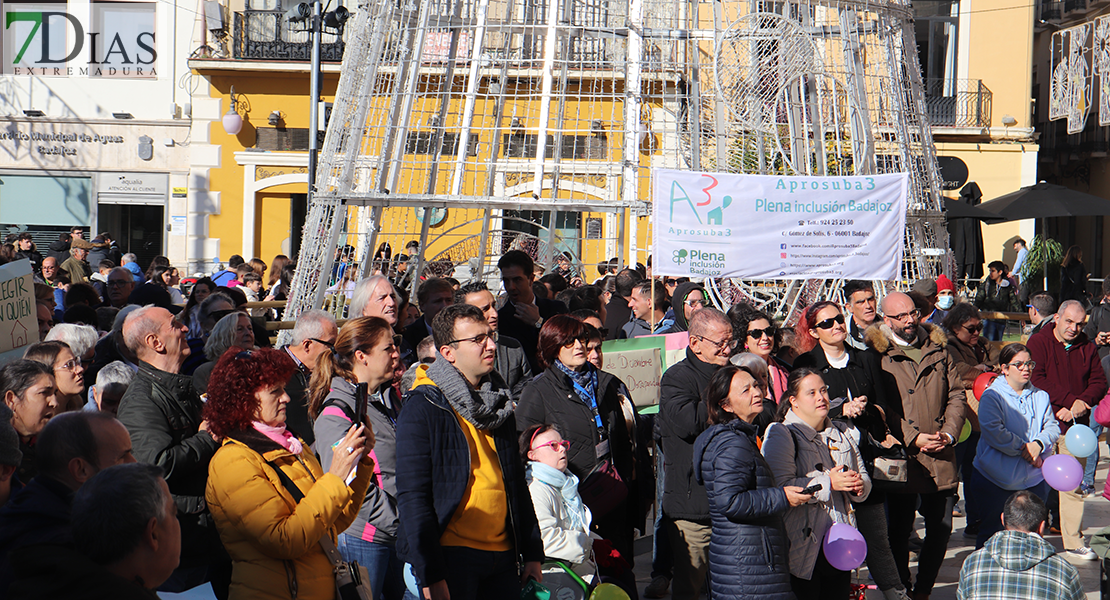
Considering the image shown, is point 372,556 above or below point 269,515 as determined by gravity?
below

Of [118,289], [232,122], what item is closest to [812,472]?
[118,289]

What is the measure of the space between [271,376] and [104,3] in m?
24.0

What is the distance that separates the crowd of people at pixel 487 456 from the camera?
3188 mm

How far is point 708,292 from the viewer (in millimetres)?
9078

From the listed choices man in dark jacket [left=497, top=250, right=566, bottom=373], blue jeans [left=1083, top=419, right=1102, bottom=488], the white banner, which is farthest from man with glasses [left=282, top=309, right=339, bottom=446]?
blue jeans [left=1083, top=419, right=1102, bottom=488]

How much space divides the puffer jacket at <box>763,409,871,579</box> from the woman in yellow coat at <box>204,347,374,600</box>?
1941 millimetres

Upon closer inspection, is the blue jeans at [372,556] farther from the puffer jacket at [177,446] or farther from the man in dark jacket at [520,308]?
the man in dark jacket at [520,308]

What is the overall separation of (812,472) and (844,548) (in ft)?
1.21

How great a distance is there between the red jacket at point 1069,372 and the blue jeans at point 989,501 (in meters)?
1.43

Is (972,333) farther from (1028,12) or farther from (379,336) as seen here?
(1028,12)

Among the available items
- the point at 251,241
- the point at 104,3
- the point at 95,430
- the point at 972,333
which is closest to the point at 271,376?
the point at 95,430

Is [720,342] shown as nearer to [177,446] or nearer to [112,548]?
[177,446]

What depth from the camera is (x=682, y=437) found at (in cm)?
532

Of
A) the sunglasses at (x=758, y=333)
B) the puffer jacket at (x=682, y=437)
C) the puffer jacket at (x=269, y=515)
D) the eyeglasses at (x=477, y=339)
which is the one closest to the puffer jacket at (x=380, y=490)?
the eyeglasses at (x=477, y=339)
